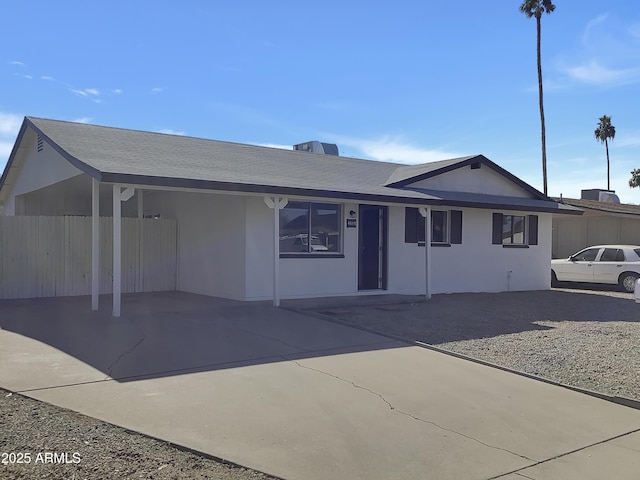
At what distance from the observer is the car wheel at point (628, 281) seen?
17.9m

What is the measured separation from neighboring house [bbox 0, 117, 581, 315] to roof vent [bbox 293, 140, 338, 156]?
11.8ft

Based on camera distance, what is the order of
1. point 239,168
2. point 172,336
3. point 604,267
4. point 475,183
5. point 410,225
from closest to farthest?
point 172,336
point 239,168
point 410,225
point 475,183
point 604,267

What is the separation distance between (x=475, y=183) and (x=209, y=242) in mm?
8381

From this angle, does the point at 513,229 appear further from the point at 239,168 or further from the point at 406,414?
the point at 406,414

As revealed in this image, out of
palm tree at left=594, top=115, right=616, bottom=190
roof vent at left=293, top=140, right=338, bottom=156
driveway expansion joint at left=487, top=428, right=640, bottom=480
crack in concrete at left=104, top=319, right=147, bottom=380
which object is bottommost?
driveway expansion joint at left=487, top=428, right=640, bottom=480

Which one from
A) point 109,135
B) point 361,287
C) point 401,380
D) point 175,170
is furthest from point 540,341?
point 109,135

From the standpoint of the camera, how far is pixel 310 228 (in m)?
13.4

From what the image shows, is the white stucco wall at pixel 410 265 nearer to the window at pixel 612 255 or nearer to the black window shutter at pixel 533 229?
the black window shutter at pixel 533 229

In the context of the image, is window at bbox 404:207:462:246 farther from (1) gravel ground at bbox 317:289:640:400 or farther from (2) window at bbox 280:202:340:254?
(2) window at bbox 280:202:340:254

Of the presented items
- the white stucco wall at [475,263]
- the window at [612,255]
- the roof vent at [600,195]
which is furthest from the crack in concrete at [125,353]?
the roof vent at [600,195]

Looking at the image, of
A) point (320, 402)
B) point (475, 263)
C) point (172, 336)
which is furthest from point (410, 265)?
point (320, 402)

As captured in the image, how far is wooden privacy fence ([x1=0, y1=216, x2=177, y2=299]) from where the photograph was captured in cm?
1288

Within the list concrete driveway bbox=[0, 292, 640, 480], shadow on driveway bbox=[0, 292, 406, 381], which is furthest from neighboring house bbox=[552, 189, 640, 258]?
concrete driveway bbox=[0, 292, 640, 480]

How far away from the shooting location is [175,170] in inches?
425
